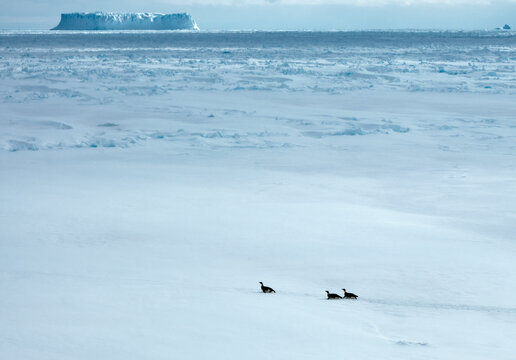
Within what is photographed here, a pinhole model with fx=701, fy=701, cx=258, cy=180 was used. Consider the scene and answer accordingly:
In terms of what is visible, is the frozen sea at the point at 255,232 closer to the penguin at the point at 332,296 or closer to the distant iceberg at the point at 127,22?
the penguin at the point at 332,296

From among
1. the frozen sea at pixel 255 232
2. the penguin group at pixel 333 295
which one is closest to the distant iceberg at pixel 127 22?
the frozen sea at pixel 255 232

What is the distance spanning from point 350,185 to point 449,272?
3069 millimetres

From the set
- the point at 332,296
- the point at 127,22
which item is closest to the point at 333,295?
the point at 332,296

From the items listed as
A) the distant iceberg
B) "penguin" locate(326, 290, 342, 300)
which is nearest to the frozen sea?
"penguin" locate(326, 290, 342, 300)

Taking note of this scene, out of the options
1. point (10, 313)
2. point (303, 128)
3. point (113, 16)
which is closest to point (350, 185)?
point (303, 128)

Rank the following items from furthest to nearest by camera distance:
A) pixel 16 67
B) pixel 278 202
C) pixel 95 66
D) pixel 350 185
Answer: pixel 95 66
pixel 16 67
pixel 350 185
pixel 278 202

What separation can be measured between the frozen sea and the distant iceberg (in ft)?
405

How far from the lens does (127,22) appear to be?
453 ft

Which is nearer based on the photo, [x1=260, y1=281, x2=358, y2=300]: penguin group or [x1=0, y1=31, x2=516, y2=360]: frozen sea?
[x1=0, y1=31, x2=516, y2=360]: frozen sea

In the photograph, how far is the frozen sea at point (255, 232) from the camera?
11.5 ft

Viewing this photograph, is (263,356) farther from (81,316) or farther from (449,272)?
(449,272)

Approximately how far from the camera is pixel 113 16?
132250 millimetres

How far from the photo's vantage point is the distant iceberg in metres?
132

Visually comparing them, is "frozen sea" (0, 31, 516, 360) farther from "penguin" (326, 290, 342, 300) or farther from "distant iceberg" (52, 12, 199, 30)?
"distant iceberg" (52, 12, 199, 30)
